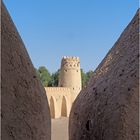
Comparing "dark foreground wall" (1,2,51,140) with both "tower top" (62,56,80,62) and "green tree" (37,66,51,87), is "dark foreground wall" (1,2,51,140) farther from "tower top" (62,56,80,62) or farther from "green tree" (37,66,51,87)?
"green tree" (37,66,51,87)

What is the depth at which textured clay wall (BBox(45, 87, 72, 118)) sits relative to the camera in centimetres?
2928

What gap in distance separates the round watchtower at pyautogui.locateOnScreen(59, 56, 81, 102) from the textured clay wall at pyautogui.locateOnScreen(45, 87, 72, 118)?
773 mm

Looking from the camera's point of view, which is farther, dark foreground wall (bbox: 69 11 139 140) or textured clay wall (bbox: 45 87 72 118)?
textured clay wall (bbox: 45 87 72 118)

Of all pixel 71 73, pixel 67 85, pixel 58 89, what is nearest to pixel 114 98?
pixel 58 89

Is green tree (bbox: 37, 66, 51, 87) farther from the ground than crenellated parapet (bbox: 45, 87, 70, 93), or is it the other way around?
green tree (bbox: 37, 66, 51, 87)

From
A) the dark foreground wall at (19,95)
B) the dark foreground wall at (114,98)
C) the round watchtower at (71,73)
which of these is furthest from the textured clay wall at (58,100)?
the dark foreground wall at (19,95)

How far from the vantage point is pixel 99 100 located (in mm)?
3738

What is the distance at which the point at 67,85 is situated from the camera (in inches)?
1228

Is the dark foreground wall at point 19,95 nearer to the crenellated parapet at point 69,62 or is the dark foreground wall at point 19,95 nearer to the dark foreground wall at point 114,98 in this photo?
the dark foreground wall at point 114,98

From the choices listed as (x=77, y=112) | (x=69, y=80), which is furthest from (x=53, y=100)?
(x=77, y=112)

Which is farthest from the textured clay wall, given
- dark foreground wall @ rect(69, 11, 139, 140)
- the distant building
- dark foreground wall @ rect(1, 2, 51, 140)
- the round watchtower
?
dark foreground wall @ rect(1, 2, 51, 140)

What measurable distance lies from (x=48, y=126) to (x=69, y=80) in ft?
89.9

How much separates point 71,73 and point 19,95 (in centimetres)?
2765

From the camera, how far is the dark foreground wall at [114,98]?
10.4ft
